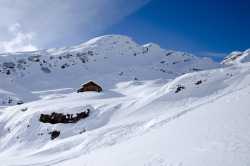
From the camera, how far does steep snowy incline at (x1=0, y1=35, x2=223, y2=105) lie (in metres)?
57.7

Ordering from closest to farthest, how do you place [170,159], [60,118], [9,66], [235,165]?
[235,165]
[170,159]
[60,118]
[9,66]

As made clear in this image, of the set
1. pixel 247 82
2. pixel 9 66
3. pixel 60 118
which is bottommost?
pixel 60 118

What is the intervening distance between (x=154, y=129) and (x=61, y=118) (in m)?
15.4

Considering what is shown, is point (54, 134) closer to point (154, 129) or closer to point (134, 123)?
point (134, 123)

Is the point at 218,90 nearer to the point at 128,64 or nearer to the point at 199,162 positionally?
the point at 199,162

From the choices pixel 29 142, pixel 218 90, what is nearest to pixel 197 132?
pixel 218 90

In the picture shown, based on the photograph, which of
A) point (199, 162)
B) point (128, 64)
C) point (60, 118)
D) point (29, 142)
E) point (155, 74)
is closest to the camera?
point (199, 162)

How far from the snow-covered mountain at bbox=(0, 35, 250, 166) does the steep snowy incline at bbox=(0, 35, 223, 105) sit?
925mm

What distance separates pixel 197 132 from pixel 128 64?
86227 mm

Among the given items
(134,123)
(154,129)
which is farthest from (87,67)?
(154,129)

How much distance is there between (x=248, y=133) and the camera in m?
7.12

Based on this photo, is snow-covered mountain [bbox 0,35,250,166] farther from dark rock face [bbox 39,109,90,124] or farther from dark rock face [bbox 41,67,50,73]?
dark rock face [bbox 41,67,50,73]

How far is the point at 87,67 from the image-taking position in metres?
81.9

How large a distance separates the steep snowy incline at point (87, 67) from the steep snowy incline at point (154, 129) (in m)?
25.9
